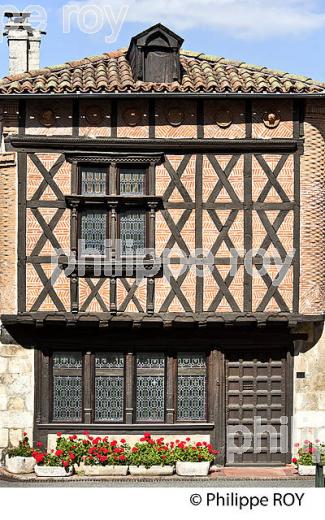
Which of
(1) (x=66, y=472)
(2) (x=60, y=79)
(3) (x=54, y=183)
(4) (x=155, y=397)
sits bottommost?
(1) (x=66, y=472)

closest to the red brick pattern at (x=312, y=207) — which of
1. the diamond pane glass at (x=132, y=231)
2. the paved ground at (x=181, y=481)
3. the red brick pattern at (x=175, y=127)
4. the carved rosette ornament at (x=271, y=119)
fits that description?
the carved rosette ornament at (x=271, y=119)

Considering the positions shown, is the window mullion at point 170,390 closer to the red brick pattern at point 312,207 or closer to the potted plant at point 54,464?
the potted plant at point 54,464

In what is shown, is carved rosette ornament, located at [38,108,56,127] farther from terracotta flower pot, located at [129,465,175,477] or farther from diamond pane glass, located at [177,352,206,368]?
terracotta flower pot, located at [129,465,175,477]

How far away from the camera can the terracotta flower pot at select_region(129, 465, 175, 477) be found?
19.7 m

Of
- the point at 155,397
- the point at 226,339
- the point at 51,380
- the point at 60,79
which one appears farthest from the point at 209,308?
the point at 60,79

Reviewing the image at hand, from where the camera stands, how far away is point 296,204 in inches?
786

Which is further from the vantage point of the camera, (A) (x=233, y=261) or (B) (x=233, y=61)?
(B) (x=233, y=61)

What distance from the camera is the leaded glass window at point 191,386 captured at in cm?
2066

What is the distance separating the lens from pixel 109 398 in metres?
20.6

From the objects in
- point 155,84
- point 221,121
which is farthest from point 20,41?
point 221,121

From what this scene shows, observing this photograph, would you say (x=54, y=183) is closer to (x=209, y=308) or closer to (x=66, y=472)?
(x=209, y=308)

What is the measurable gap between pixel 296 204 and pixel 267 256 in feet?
4.06

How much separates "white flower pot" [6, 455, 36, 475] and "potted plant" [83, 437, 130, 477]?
110cm

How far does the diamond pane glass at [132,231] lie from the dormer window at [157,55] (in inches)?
116
